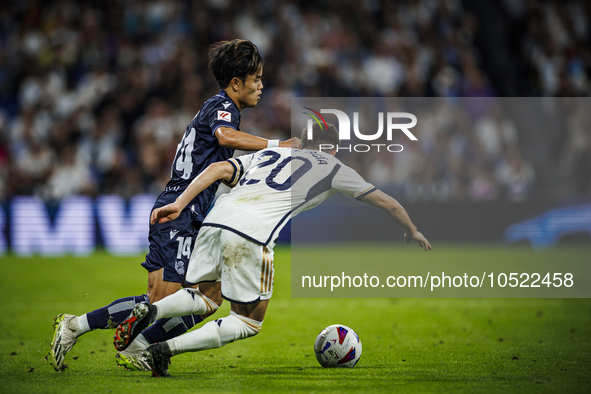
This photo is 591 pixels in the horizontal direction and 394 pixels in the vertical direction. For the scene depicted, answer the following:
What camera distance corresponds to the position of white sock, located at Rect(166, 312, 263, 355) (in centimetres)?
424

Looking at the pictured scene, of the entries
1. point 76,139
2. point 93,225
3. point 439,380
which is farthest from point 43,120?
point 439,380

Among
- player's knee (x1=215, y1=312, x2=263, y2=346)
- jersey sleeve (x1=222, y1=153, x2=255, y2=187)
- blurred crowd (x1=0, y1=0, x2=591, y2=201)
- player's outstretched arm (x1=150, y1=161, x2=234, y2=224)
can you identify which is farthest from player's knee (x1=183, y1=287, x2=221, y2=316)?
blurred crowd (x1=0, y1=0, x2=591, y2=201)

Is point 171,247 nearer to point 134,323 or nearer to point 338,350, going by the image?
point 134,323

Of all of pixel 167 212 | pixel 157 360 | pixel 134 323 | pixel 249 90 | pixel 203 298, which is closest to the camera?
pixel 134 323

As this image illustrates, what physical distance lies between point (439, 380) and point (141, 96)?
470 inches

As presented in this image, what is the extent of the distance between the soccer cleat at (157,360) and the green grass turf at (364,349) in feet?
0.27

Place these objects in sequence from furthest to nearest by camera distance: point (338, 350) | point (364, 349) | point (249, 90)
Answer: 1. point (364, 349)
2. point (338, 350)
3. point (249, 90)

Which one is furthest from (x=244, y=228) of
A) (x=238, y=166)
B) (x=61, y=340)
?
(x=61, y=340)

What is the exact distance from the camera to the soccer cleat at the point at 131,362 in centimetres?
464

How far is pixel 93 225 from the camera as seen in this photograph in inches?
529

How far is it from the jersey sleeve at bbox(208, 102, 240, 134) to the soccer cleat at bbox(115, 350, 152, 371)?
1.68 m

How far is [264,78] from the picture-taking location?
15.2 m

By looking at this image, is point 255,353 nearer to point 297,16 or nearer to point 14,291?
point 14,291

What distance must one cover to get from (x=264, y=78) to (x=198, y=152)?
420 inches
